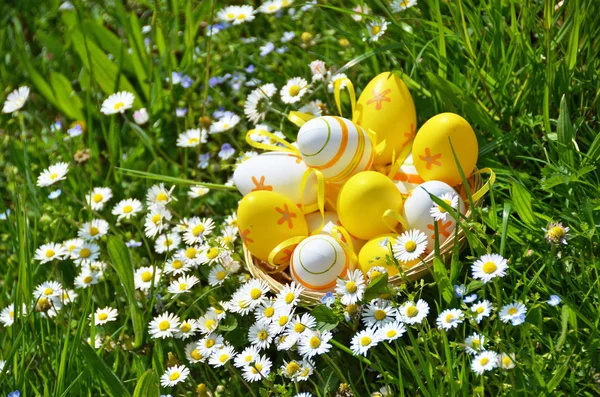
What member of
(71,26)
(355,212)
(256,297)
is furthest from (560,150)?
(71,26)

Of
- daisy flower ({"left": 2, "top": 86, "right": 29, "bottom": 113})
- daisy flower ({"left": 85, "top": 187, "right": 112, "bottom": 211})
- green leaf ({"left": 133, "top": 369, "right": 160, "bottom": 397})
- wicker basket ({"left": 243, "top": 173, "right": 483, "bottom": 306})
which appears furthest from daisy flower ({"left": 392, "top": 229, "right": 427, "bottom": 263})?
daisy flower ({"left": 2, "top": 86, "right": 29, "bottom": 113})

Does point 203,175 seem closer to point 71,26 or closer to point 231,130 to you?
point 231,130

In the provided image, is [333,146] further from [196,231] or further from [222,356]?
[222,356]

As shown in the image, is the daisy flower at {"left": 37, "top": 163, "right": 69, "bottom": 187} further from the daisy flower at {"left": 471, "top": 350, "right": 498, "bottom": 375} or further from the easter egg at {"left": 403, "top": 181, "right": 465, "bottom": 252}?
the daisy flower at {"left": 471, "top": 350, "right": 498, "bottom": 375}

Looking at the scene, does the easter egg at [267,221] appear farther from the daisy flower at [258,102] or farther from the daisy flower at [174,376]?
the daisy flower at [258,102]

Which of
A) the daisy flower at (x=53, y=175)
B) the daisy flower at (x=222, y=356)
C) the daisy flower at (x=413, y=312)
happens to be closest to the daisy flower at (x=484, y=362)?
the daisy flower at (x=413, y=312)

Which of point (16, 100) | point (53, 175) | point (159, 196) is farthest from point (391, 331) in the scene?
point (16, 100)
